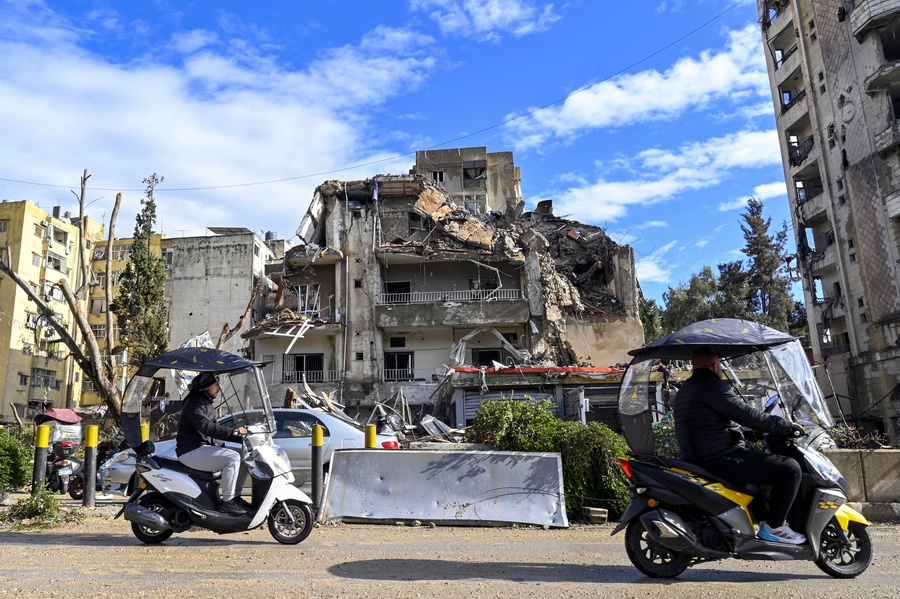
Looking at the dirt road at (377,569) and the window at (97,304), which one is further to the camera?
the window at (97,304)

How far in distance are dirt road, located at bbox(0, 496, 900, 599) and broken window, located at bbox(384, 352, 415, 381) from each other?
24.0 m

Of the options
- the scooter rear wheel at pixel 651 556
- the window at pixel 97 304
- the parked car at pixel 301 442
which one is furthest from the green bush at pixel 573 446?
the window at pixel 97 304

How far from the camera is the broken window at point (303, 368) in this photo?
3200 cm

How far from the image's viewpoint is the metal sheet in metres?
8.49

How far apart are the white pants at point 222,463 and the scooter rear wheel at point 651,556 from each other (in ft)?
12.5

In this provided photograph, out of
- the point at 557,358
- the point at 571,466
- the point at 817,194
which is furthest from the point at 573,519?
the point at 817,194

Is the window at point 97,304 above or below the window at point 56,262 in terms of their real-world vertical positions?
below

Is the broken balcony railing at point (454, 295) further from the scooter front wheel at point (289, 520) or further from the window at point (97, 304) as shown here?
the window at point (97, 304)

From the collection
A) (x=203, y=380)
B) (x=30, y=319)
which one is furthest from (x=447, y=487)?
(x=30, y=319)

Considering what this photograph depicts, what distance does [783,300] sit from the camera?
45.4 metres

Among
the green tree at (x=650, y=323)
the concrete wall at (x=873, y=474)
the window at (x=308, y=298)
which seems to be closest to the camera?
the concrete wall at (x=873, y=474)

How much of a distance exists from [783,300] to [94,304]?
51828mm

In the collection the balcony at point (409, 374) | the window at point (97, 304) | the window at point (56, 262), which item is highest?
the window at point (56, 262)

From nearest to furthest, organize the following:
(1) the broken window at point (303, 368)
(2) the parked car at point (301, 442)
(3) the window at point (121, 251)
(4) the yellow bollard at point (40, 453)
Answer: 1. (4) the yellow bollard at point (40, 453)
2. (2) the parked car at point (301, 442)
3. (1) the broken window at point (303, 368)
4. (3) the window at point (121, 251)
